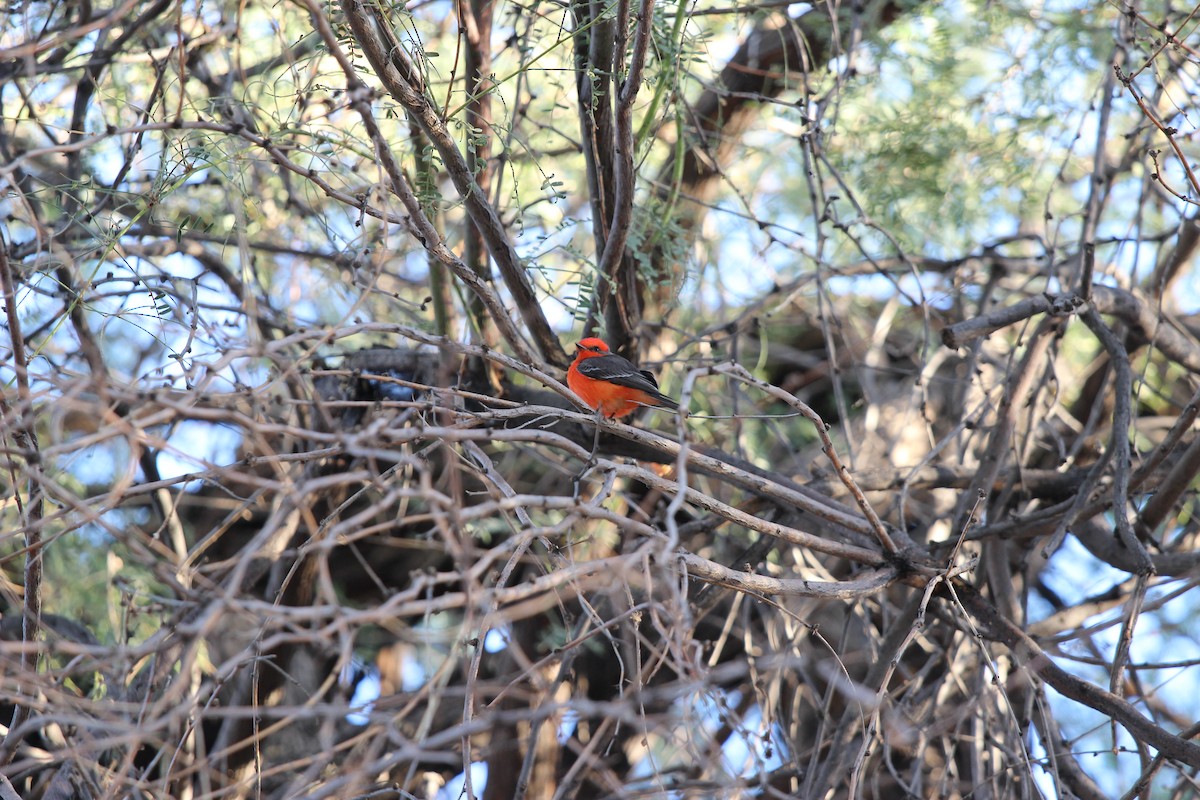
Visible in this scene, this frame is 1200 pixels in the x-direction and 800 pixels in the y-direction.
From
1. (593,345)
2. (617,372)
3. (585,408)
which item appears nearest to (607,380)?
(617,372)

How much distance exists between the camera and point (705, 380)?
620 centimetres

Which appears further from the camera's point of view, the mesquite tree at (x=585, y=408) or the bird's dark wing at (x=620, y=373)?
the bird's dark wing at (x=620, y=373)

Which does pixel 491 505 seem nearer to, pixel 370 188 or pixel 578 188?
pixel 370 188

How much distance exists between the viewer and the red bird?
4.54 m

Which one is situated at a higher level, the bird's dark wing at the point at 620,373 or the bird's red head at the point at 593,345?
the bird's red head at the point at 593,345

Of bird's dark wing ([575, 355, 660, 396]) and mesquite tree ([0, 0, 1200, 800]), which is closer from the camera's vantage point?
mesquite tree ([0, 0, 1200, 800])

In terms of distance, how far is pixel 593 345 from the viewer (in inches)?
177

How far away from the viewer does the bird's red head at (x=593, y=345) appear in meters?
4.45

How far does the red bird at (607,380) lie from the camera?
4.54 metres

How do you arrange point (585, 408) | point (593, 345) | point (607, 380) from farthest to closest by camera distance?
point (607, 380) < point (593, 345) < point (585, 408)

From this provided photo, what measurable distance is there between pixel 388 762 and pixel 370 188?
5.91 ft

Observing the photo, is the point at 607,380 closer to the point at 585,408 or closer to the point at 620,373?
the point at 620,373

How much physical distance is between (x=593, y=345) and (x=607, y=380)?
0.22 meters

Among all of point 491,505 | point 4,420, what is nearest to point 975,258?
point 491,505
